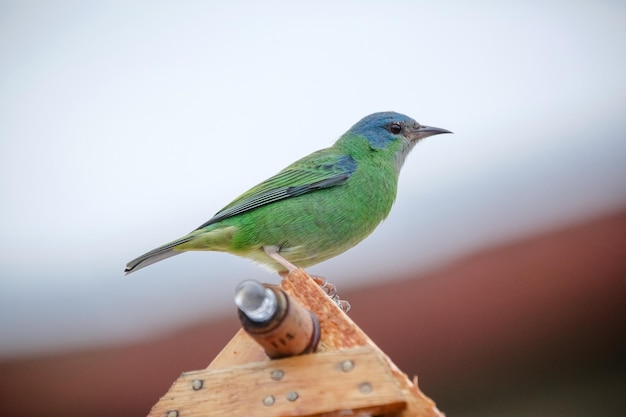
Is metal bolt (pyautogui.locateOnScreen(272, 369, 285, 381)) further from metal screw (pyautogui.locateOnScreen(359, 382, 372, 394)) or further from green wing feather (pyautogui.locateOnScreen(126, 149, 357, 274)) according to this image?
green wing feather (pyautogui.locateOnScreen(126, 149, 357, 274))

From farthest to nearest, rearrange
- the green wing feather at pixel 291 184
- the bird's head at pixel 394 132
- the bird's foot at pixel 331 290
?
the bird's head at pixel 394 132 < the green wing feather at pixel 291 184 < the bird's foot at pixel 331 290

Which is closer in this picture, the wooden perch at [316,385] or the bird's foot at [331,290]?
the wooden perch at [316,385]

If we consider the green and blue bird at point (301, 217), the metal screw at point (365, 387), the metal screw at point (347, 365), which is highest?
the green and blue bird at point (301, 217)

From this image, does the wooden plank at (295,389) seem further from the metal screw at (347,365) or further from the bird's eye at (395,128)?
the bird's eye at (395,128)

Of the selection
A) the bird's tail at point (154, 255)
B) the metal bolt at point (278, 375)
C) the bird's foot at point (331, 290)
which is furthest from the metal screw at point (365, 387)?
the bird's tail at point (154, 255)

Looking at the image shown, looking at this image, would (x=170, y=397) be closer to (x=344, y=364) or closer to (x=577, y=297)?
(x=344, y=364)

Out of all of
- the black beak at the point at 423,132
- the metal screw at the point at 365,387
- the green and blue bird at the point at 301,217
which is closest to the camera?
the metal screw at the point at 365,387

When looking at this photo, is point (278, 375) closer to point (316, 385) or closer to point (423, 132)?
point (316, 385)

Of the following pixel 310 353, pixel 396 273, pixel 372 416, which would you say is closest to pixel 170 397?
pixel 310 353
